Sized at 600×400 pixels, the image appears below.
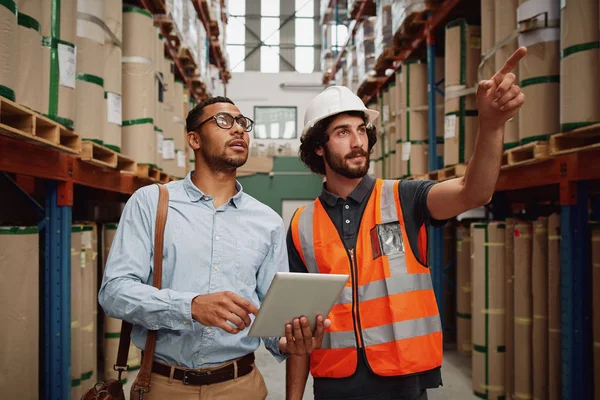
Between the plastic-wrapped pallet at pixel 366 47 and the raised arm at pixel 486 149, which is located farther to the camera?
the plastic-wrapped pallet at pixel 366 47

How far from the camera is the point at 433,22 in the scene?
5125 millimetres

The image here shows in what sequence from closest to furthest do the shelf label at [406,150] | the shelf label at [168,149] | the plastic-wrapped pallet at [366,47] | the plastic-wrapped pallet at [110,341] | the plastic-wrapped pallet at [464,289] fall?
1. the plastic-wrapped pallet at [110,341]
2. the plastic-wrapped pallet at [464,289]
3. the shelf label at [168,149]
4. the shelf label at [406,150]
5. the plastic-wrapped pallet at [366,47]

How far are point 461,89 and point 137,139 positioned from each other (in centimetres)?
301

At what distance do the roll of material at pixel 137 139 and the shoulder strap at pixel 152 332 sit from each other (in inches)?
109

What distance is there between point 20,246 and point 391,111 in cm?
495

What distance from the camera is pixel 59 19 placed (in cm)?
Answer: 295

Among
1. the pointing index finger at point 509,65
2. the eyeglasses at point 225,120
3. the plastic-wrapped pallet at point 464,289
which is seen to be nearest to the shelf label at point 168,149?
the plastic-wrapped pallet at point 464,289

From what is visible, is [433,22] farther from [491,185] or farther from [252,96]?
[252,96]

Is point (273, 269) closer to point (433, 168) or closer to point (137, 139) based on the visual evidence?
point (137, 139)

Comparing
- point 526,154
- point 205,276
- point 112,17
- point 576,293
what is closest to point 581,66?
point 526,154

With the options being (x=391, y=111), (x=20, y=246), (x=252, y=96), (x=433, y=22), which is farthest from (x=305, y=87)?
(x=20, y=246)

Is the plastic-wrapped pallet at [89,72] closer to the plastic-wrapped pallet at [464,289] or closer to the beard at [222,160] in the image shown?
the beard at [222,160]

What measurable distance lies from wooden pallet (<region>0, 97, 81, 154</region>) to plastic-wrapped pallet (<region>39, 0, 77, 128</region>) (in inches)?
3.7

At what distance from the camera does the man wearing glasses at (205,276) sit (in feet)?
5.54
